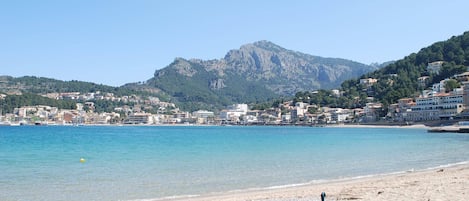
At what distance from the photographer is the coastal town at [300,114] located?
297 ft

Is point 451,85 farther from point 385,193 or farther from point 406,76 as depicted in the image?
point 385,193

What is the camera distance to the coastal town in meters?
90.5

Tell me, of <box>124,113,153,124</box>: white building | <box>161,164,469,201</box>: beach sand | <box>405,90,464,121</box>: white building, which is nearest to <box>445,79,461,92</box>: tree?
<box>405,90,464,121</box>: white building

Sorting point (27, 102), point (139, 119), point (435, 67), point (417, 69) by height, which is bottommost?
point (139, 119)

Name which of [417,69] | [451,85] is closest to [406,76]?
[417,69]

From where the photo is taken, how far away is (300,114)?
139375 millimetres

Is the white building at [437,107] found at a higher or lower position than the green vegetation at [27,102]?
lower

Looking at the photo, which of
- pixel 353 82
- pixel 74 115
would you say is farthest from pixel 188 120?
pixel 353 82

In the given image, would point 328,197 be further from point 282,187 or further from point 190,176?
point 190,176

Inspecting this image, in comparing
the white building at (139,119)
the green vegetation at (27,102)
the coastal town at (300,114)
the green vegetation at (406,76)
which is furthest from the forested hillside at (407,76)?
the green vegetation at (27,102)

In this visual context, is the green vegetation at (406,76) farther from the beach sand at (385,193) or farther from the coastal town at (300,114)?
the beach sand at (385,193)

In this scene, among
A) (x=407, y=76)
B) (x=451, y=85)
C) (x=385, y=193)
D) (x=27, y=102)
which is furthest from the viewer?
(x=27, y=102)

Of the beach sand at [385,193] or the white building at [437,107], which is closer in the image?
the beach sand at [385,193]

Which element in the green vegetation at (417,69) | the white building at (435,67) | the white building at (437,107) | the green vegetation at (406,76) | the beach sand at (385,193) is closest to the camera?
the beach sand at (385,193)
